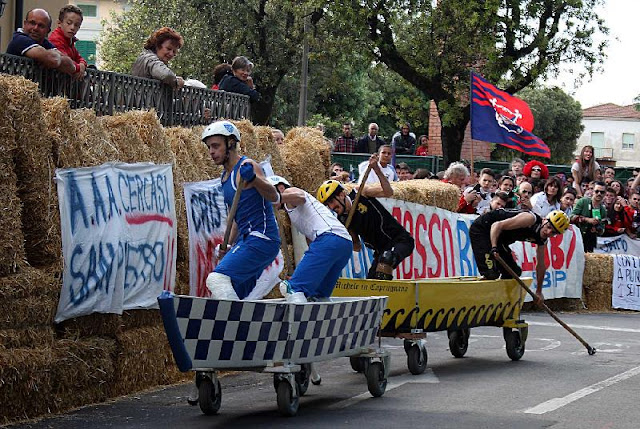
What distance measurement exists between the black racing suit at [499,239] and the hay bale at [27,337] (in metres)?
5.69

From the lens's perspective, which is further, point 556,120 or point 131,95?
point 556,120

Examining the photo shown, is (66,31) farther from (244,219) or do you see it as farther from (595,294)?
(595,294)

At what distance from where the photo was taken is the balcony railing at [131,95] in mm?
12266

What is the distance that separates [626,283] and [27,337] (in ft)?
50.5

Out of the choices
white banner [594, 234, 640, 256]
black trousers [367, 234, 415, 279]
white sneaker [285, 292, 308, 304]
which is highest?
black trousers [367, 234, 415, 279]

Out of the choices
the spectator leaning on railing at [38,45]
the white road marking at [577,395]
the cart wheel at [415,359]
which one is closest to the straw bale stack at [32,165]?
the spectator leaning on railing at [38,45]

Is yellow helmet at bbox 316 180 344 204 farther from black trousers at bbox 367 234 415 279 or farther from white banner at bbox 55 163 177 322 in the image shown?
black trousers at bbox 367 234 415 279

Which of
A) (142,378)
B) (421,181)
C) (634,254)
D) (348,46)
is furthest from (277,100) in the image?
(142,378)

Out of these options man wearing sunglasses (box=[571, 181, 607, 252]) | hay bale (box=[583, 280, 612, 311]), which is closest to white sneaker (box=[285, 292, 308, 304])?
man wearing sunglasses (box=[571, 181, 607, 252])

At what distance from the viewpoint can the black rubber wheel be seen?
35.8 feet

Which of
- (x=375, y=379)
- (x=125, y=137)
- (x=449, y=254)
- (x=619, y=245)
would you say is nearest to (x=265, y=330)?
(x=375, y=379)

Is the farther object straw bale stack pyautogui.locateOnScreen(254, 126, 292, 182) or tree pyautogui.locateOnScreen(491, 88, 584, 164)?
tree pyautogui.locateOnScreen(491, 88, 584, 164)

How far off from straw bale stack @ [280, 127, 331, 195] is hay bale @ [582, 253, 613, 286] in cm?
824

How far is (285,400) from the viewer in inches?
386
